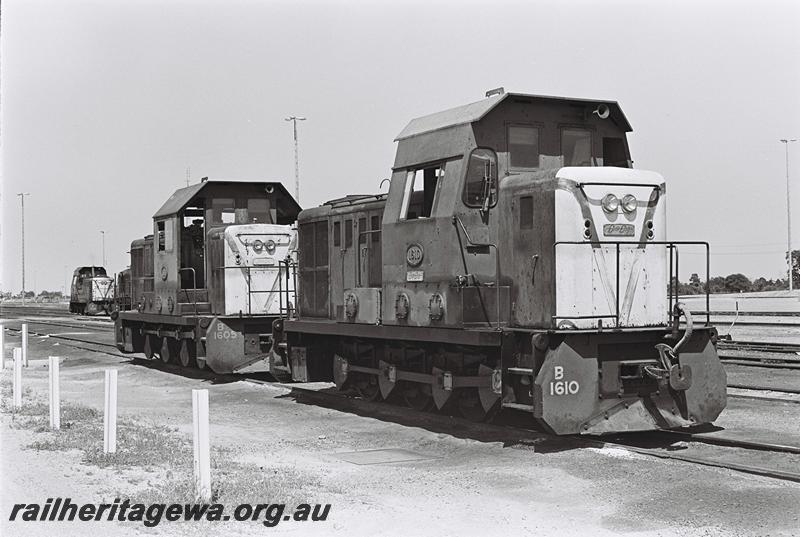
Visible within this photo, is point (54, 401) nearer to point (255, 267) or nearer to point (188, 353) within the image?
point (255, 267)

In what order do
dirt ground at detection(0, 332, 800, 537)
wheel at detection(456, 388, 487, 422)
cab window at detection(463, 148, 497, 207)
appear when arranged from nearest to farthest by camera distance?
dirt ground at detection(0, 332, 800, 537) < cab window at detection(463, 148, 497, 207) < wheel at detection(456, 388, 487, 422)

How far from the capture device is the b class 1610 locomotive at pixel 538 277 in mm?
10086

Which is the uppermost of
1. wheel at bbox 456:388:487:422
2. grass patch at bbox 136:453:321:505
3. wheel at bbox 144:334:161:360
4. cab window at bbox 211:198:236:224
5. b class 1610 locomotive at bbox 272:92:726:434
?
cab window at bbox 211:198:236:224

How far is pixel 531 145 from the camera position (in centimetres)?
1116

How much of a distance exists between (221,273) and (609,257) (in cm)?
1023

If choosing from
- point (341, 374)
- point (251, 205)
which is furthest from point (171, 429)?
point (251, 205)

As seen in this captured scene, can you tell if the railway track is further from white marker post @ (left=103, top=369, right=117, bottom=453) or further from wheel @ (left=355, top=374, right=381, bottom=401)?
white marker post @ (left=103, top=369, right=117, bottom=453)

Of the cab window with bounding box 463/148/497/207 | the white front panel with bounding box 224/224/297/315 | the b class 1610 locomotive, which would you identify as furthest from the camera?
the white front panel with bounding box 224/224/297/315

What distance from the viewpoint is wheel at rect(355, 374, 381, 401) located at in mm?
14055

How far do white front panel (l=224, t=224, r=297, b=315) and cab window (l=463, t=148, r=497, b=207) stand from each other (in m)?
8.08

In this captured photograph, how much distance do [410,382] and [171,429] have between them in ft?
10.8

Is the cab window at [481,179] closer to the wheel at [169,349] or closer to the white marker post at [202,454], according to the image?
the white marker post at [202,454]

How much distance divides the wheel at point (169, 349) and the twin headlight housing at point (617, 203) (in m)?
13.1

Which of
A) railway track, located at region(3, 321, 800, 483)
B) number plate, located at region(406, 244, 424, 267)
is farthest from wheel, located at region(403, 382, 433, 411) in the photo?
number plate, located at region(406, 244, 424, 267)
